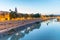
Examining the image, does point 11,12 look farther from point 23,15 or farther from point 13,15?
point 23,15

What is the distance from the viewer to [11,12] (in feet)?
100

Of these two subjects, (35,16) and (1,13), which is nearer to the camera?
(1,13)

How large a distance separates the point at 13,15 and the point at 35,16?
42.7 ft

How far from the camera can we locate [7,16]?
87.2 ft

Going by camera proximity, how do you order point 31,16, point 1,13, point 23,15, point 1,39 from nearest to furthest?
point 1,39 → point 1,13 → point 23,15 → point 31,16

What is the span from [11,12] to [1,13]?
2195mm

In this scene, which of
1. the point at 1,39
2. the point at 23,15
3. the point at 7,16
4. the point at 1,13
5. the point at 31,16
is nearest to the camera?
the point at 1,39

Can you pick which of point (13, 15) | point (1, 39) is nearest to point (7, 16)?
point (13, 15)

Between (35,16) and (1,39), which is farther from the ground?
(1,39)

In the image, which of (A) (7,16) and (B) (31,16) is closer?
(A) (7,16)

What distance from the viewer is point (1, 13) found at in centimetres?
2917

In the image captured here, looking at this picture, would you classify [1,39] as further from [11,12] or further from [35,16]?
[35,16]

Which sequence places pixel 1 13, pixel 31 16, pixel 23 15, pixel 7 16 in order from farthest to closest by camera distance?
pixel 31 16
pixel 23 15
pixel 1 13
pixel 7 16

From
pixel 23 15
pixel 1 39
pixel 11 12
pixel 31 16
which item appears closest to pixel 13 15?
pixel 11 12
